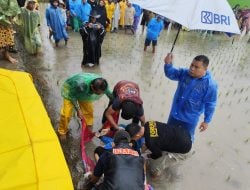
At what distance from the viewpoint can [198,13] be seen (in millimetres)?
3855

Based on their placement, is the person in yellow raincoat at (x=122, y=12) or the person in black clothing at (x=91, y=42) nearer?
the person in black clothing at (x=91, y=42)

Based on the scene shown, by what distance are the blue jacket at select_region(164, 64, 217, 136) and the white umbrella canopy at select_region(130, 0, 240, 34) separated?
2.34 ft

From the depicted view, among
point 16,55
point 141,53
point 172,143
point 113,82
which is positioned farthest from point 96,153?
point 141,53

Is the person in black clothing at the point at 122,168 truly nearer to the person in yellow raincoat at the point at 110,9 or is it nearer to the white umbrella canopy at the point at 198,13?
the white umbrella canopy at the point at 198,13

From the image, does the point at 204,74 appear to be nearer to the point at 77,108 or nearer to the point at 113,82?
the point at 77,108

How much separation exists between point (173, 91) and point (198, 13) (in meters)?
3.79

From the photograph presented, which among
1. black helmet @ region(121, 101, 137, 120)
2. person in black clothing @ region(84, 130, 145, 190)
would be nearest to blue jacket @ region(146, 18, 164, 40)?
black helmet @ region(121, 101, 137, 120)

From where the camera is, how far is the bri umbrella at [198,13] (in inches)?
152

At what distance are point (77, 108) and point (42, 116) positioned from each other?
1701 millimetres

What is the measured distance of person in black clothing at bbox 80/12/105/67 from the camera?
8.49 meters

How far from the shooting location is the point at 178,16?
387cm

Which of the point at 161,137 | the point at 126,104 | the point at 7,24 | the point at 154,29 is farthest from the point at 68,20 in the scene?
the point at 161,137

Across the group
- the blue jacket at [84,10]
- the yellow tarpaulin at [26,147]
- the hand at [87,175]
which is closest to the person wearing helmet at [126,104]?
the hand at [87,175]

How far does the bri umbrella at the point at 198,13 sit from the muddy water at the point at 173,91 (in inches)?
81.0
